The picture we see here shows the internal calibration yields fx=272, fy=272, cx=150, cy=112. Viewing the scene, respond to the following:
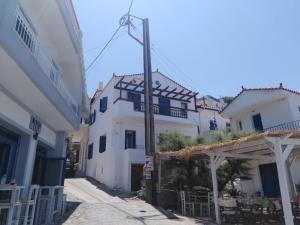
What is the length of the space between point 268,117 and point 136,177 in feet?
32.9

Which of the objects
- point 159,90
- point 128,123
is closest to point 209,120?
point 159,90

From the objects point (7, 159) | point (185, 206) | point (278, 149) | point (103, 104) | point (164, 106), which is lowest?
point (185, 206)

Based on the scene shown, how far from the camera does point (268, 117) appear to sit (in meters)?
18.2

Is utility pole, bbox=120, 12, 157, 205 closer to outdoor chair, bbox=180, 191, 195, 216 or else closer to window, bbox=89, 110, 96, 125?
outdoor chair, bbox=180, 191, 195, 216

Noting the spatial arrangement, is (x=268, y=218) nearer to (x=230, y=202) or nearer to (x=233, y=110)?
(x=230, y=202)

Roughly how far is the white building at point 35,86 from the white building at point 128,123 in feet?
26.0

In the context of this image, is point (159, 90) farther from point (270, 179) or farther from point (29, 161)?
point (29, 161)

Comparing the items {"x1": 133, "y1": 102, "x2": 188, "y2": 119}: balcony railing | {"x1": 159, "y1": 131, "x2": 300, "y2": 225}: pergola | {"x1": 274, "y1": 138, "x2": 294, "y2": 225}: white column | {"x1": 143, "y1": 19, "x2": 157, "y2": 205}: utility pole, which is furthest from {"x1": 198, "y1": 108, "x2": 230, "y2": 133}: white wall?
{"x1": 274, "y1": 138, "x2": 294, "y2": 225}: white column

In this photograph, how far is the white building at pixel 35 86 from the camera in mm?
6069

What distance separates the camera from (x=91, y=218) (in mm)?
9586

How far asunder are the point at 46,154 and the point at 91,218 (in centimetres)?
359

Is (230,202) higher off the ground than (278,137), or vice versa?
(278,137)

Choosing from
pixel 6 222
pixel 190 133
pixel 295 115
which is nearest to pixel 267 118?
pixel 295 115

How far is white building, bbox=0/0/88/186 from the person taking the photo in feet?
19.9
